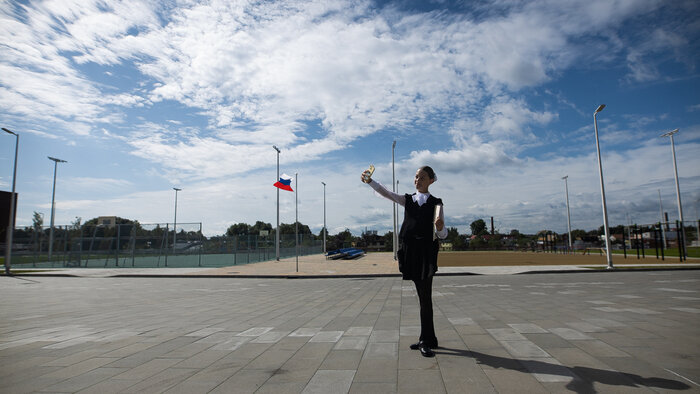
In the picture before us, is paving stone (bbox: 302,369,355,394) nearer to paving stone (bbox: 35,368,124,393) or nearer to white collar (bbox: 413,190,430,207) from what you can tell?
white collar (bbox: 413,190,430,207)

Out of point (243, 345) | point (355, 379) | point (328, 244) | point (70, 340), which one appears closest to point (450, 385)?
point (355, 379)

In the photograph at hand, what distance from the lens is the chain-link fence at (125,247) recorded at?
27.1 metres

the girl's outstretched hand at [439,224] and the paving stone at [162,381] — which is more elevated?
the girl's outstretched hand at [439,224]

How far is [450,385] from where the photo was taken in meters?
3.11

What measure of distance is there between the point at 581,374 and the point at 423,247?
1.79 meters

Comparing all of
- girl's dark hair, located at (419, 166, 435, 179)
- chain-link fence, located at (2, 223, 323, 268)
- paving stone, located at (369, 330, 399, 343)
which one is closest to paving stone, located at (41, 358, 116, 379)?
paving stone, located at (369, 330, 399, 343)

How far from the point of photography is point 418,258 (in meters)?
4.06

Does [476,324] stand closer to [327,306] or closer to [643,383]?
[643,383]

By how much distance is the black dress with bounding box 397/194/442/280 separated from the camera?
404 cm

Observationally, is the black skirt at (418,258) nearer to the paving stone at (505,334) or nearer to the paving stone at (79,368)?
the paving stone at (505,334)

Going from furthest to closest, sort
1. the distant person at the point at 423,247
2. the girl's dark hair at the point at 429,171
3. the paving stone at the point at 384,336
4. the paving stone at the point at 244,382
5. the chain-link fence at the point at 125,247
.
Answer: the chain-link fence at the point at 125,247, the paving stone at the point at 384,336, the girl's dark hair at the point at 429,171, the distant person at the point at 423,247, the paving stone at the point at 244,382

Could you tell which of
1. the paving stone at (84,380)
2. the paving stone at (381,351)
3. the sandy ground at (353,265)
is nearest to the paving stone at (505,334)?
the paving stone at (381,351)

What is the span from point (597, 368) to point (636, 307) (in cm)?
476

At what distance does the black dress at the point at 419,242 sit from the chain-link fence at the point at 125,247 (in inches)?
979
